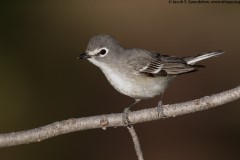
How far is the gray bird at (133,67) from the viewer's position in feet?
21.0

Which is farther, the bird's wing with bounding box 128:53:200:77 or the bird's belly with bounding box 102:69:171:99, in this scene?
the bird's wing with bounding box 128:53:200:77

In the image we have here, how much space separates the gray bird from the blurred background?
140 inches

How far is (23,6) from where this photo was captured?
13.8 m

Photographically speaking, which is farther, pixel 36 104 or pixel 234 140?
pixel 234 140

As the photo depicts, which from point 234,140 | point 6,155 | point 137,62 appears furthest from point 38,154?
point 234,140

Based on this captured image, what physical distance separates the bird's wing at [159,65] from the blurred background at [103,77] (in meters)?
3.50

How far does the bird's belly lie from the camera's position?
20.9ft

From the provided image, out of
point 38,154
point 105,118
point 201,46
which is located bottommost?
point 105,118

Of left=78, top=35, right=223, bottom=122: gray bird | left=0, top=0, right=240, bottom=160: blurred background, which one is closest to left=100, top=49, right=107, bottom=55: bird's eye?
left=78, top=35, right=223, bottom=122: gray bird

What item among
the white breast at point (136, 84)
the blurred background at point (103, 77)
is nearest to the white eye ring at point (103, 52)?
the white breast at point (136, 84)

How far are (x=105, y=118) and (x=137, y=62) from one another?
2128 mm

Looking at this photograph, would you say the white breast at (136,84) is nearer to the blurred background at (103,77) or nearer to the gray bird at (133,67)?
the gray bird at (133,67)

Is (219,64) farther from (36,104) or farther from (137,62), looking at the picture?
(137,62)

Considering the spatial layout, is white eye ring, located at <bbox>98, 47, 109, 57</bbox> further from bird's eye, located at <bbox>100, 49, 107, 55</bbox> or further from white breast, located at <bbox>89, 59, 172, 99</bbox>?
white breast, located at <bbox>89, 59, 172, 99</bbox>
